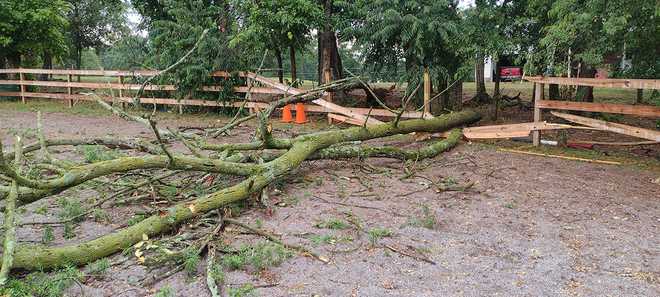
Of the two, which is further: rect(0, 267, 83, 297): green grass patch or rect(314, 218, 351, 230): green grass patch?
rect(314, 218, 351, 230): green grass patch

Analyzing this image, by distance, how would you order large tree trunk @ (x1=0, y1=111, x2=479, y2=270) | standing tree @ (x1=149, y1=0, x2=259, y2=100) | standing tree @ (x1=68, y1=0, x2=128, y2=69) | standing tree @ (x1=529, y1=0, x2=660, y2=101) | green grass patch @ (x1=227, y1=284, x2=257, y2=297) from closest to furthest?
green grass patch @ (x1=227, y1=284, x2=257, y2=297) → large tree trunk @ (x1=0, y1=111, x2=479, y2=270) → standing tree @ (x1=529, y1=0, x2=660, y2=101) → standing tree @ (x1=149, y1=0, x2=259, y2=100) → standing tree @ (x1=68, y1=0, x2=128, y2=69)

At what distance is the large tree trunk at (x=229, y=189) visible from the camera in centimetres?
382

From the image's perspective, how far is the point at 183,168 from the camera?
15.8 ft

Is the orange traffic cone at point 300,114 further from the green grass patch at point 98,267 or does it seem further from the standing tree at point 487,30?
the green grass patch at point 98,267

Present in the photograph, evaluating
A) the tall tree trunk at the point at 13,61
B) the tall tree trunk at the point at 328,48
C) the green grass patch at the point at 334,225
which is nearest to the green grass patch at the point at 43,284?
the green grass patch at the point at 334,225

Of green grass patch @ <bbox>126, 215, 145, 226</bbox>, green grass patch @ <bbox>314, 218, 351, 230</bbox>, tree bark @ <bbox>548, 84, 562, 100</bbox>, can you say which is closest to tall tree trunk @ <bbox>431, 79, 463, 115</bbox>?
tree bark @ <bbox>548, 84, 562, 100</bbox>

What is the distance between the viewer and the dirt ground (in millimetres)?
3656

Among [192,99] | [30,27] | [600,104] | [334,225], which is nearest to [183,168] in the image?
[334,225]

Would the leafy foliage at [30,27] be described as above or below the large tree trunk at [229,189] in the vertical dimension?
above

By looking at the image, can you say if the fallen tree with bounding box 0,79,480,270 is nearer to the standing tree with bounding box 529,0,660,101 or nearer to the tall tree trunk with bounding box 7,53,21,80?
the standing tree with bounding box 529,0,660,101

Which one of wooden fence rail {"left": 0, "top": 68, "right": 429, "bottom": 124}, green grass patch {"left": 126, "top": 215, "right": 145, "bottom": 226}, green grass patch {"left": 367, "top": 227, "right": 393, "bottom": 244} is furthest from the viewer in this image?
wooden fence rail {"left": 0, "top": 68, "right": 429, "bottom": 124}

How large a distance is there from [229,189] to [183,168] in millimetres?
460

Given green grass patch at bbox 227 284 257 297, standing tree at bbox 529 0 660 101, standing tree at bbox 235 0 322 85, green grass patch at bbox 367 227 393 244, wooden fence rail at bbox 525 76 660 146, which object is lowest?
green grass patch at bbox 227 284 257 297

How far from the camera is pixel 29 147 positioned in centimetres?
533
